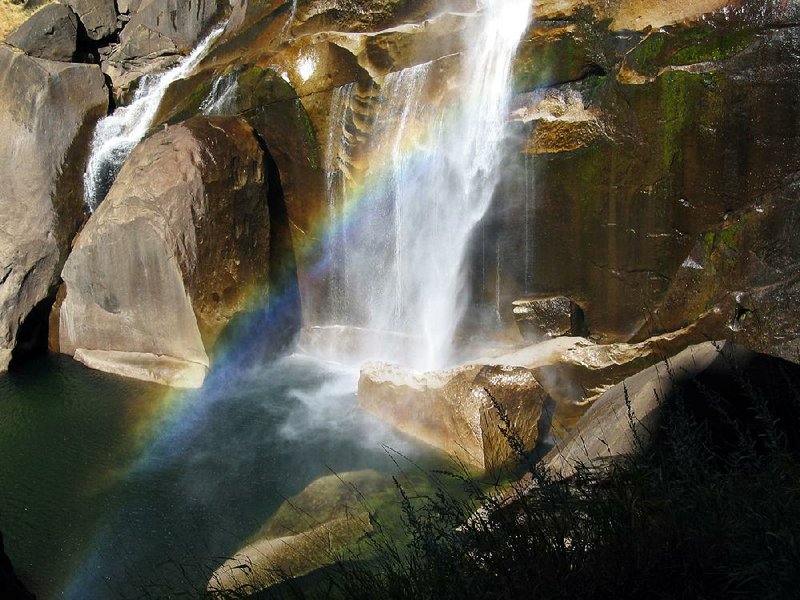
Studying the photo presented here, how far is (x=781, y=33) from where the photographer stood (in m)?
5.80

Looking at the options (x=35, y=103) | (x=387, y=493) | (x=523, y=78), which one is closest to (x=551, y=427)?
(x=387, y=493)

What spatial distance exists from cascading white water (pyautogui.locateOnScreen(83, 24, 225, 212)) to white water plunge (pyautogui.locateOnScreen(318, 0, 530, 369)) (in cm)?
345

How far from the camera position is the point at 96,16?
1452cm

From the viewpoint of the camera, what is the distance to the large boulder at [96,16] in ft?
47.3

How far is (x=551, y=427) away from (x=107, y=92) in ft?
28.3

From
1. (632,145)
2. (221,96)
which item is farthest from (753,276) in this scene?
(221,96)

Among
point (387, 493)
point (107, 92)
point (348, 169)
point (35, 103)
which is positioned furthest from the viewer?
point (107, 92)

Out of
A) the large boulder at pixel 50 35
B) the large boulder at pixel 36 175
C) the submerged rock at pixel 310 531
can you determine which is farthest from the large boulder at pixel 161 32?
the submerged rock at pixel 310 531

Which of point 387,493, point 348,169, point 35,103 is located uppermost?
point 35,103

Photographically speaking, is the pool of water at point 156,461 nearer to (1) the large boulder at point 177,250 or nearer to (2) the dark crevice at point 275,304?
(2) the dark crevice at point 275,304

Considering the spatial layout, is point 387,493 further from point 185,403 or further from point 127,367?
point 127,367

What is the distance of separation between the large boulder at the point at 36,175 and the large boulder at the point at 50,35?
4.28 ft

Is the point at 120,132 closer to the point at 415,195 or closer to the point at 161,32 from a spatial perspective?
the point at 161,32

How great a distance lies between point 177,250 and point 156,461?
2558 mm
